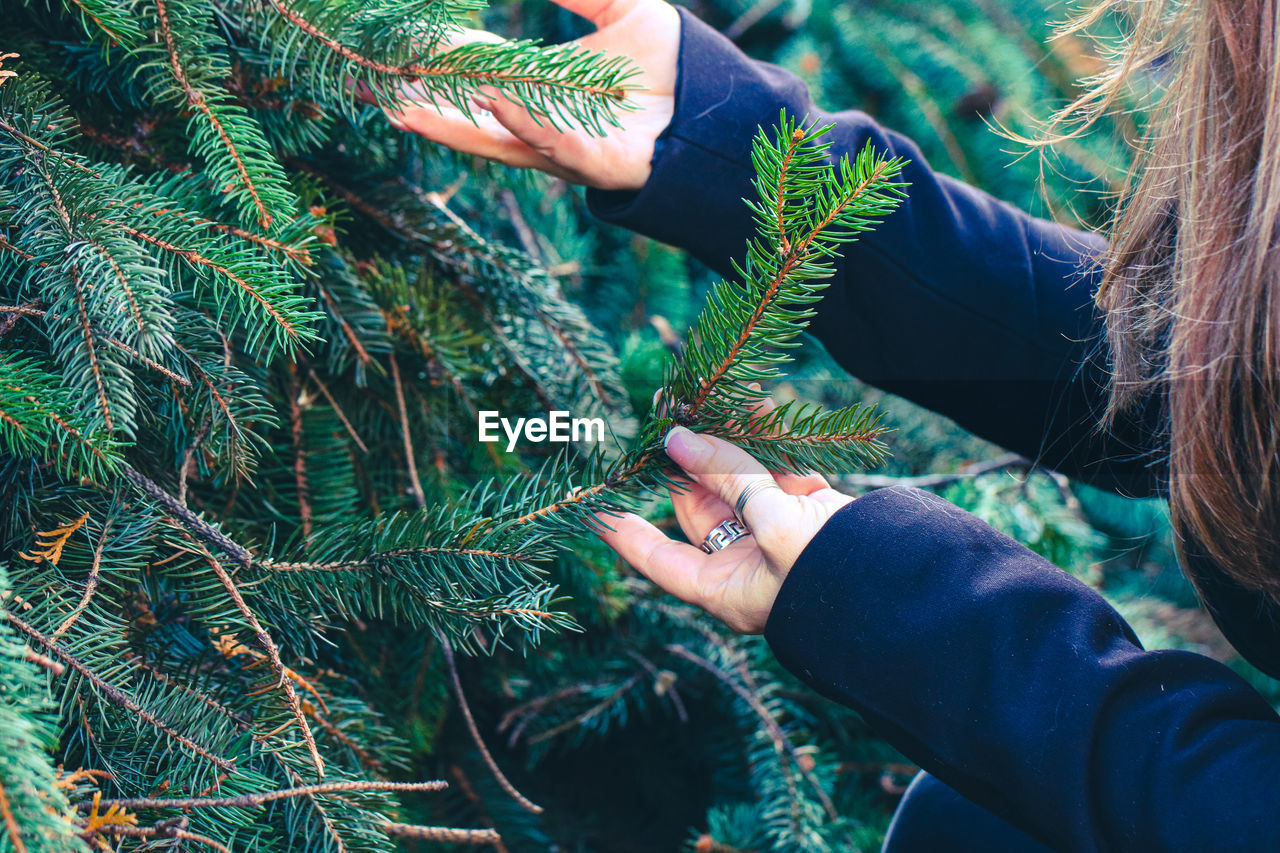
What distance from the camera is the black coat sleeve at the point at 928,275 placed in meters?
0.81

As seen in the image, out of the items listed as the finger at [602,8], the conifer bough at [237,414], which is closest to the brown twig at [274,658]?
the conifer bough at [237,414]

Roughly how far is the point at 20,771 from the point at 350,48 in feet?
1.66

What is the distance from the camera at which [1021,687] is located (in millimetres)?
572

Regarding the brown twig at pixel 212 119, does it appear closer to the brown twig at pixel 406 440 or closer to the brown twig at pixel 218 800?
the brown twig at pixel 406 440

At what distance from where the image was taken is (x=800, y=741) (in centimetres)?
98

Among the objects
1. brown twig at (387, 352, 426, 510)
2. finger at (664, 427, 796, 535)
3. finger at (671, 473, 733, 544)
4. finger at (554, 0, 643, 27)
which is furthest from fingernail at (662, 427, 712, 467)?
finger at (554, 0, 643, 27)

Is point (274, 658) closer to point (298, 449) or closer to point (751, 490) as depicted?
point (298, 449)

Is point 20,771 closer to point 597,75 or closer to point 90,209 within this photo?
point 90,209

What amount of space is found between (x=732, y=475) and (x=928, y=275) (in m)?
0.41

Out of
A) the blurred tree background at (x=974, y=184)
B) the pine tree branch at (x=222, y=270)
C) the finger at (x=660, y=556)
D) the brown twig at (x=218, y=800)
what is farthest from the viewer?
the blurred tree background at (x=974, y=184)

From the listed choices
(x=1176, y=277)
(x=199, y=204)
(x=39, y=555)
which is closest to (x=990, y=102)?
(x=1176, y=277)

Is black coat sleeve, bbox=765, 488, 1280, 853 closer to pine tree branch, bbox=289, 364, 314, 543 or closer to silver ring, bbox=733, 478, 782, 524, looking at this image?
silver ring, bbox=733, 478, 782, 524

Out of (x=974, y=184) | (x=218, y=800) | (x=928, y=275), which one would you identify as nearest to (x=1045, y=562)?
(x=928, y=275)

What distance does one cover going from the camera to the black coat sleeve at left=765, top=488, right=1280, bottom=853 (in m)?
0.53
